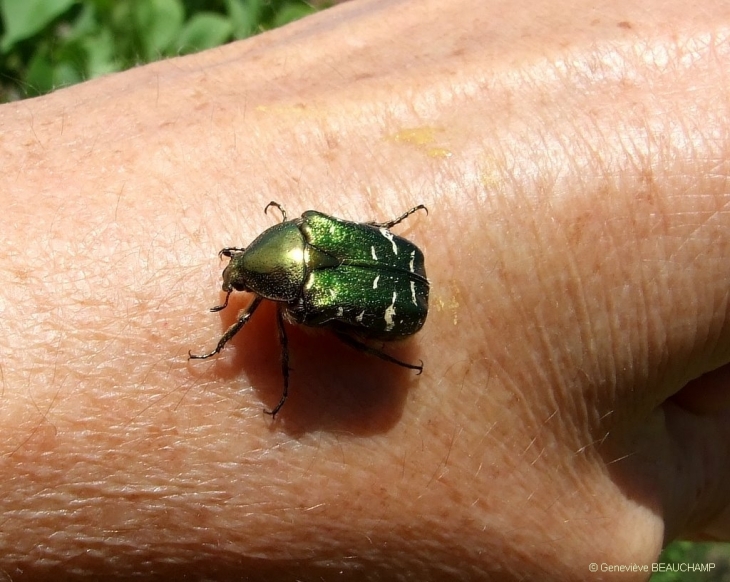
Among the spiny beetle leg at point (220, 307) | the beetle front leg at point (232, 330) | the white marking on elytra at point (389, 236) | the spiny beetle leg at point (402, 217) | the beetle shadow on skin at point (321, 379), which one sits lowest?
the beetle shadow on skin at point (321, 379)

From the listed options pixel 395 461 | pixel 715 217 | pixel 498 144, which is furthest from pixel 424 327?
pixel 715 217

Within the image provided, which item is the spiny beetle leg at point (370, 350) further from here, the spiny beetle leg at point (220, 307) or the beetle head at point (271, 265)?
the spiny beetle leg at point (220, 307)

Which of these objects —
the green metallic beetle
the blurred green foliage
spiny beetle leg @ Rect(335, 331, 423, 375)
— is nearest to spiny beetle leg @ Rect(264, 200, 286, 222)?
the green metallic beetle

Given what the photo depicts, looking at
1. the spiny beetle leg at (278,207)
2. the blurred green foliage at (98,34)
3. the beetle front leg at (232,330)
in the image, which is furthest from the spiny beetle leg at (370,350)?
the blurred green foliage at (98,34)

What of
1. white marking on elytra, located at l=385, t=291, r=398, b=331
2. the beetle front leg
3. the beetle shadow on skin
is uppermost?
the beetle front leg

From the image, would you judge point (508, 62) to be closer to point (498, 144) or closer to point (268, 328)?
point (498, 144)

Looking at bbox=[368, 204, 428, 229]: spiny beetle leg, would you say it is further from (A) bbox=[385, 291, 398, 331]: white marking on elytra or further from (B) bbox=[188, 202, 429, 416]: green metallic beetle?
(A) bbox=[385, 291, 398, 331]: white marking on elytra
